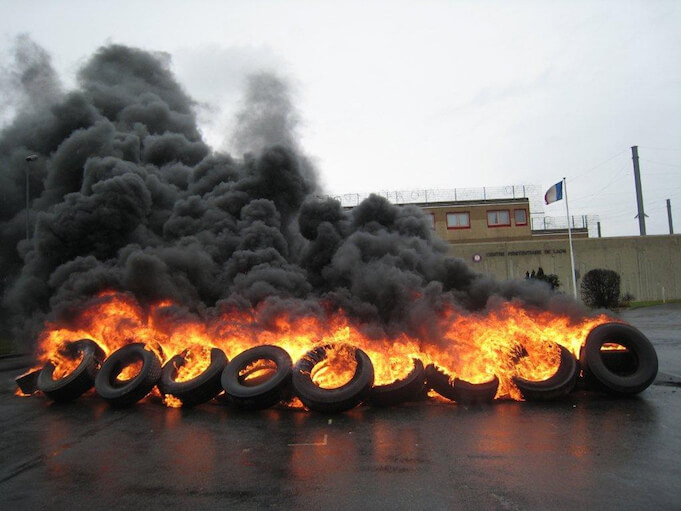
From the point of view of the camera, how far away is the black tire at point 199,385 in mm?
9680

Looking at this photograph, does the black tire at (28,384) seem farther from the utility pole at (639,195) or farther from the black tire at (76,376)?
the utility pole at (639,195)

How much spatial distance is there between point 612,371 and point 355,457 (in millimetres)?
6244

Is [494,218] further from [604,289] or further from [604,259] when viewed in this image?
[604,289]

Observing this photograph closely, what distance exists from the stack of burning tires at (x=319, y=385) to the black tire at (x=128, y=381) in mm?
19

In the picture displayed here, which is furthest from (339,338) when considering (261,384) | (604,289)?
(604,289)

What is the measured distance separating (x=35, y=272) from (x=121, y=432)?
9103 millimetres

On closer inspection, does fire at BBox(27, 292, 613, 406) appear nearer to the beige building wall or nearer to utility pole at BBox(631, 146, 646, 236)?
the beige building wall

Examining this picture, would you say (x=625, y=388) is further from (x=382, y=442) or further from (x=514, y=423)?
(x=382, y=442)

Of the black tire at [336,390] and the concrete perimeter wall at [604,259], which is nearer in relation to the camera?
the black tire at [336,390]

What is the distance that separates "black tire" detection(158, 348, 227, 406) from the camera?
31.8 ft

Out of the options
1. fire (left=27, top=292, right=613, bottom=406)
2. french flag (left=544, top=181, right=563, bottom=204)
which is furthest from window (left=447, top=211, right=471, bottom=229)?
fire (left=27, top=292, right=613, bottom=406)

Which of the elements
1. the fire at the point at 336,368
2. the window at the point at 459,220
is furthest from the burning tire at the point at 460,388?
the window at the point at 459,220

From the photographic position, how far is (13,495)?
221 inches

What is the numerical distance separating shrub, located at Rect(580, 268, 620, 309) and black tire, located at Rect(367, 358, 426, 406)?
23.1 m
